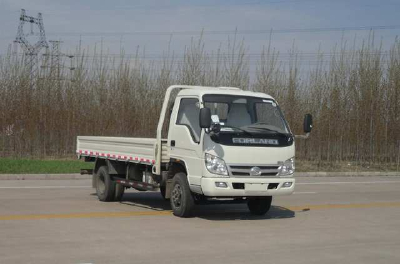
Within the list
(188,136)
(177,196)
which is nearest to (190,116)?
(188,136)

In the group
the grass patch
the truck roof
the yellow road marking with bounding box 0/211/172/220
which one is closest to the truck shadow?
the yellow road marking with bounding box 0/211/172/220

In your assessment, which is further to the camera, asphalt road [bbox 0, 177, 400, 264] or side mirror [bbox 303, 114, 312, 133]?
side mirror [bbox 303, 114, 312, 133]

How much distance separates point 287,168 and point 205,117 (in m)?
1.96

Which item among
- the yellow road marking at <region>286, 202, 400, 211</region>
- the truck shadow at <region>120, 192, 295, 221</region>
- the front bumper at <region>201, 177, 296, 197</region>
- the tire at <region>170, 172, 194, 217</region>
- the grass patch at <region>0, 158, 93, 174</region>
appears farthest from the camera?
the grass patch at <region>0, 158, 93, 174</region>

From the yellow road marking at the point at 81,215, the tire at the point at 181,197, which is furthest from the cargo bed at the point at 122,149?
the yellow road marking at the point at 81,215

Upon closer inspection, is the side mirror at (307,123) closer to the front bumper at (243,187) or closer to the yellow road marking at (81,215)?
the front bumper at (243,187)

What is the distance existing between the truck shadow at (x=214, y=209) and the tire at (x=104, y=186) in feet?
1.13

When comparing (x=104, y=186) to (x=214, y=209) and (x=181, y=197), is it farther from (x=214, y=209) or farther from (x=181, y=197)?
(x=181, y=197)

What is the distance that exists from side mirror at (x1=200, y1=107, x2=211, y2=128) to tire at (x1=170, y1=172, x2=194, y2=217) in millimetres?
1283

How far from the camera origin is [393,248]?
941 centimetres

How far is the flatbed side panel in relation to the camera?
41.5 feet

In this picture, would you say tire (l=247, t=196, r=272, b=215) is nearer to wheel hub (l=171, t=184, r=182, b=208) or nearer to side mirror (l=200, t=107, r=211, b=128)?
wheel hub (l=171, t=184, r=182, b=208)

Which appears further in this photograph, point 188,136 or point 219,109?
point 219,109

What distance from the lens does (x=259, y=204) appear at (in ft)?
42.0
